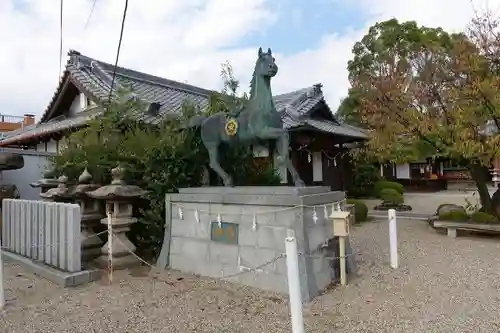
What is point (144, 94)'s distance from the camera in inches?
544

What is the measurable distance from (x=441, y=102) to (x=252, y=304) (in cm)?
706

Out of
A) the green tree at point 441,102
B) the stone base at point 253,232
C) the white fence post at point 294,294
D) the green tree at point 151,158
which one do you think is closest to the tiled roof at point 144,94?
the green tree at point 441,102

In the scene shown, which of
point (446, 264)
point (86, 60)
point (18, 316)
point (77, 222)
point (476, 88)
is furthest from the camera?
point (86, 60)

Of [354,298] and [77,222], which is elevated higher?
[77,222]

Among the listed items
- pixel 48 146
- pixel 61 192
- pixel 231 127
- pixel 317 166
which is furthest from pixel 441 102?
pixel 48 146

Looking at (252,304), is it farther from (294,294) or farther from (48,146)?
(48,146)

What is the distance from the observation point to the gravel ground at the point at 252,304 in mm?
3578

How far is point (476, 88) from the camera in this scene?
24.3 ft

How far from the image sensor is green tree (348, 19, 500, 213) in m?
7.71

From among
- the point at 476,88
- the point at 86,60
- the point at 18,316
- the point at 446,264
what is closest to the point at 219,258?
the point at 18,316

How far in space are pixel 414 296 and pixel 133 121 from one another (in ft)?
19.6

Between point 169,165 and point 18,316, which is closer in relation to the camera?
point 18,316

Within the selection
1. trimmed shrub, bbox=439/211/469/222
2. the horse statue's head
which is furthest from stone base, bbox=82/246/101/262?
trimmed shrub, bbox=439/211/469/222

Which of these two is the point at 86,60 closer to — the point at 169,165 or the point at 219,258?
the point at 169,165
